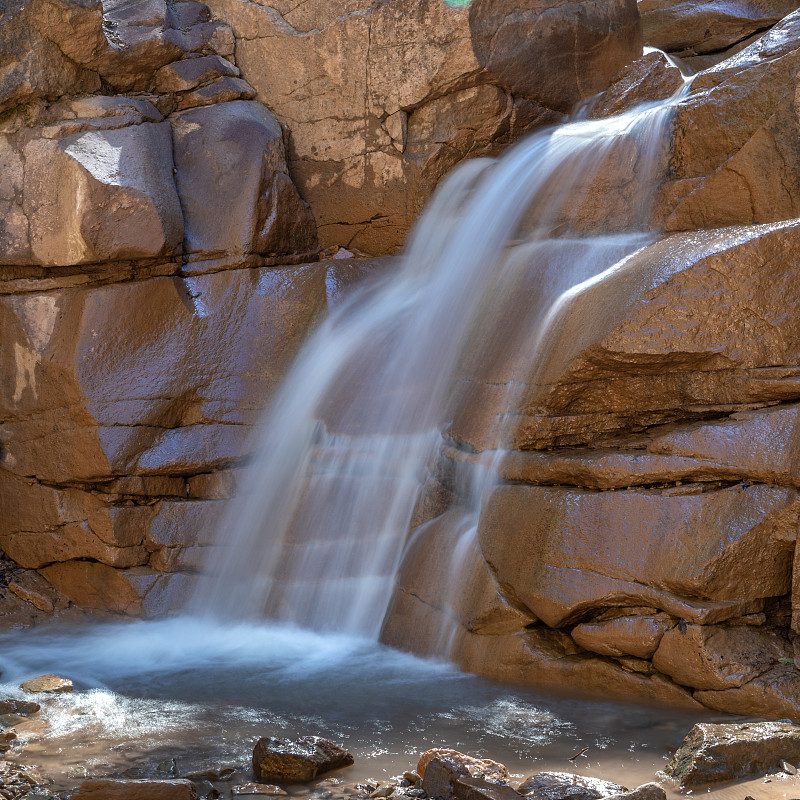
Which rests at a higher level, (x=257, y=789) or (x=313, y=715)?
(x=257, y=789)

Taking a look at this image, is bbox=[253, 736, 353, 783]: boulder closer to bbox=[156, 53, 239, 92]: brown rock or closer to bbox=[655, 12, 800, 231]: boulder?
bbox=[655, 12, 800, 231]: boulder

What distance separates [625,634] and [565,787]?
4.77 feet

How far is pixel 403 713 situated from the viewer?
4188 mm

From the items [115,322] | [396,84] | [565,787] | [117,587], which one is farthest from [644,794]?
[396,84]

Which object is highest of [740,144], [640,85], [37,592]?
[640,85]

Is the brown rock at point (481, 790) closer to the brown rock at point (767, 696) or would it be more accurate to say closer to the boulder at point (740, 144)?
the brown rock at point (767, 696)

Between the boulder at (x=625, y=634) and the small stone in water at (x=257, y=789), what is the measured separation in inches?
75.9

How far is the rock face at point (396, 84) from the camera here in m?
8.12

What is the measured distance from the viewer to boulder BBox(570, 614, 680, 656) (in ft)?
14.4

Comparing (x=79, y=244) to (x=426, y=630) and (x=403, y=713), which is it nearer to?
(x=426, y=630)

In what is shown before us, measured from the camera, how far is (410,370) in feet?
21.2

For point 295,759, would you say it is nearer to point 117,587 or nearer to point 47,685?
point 47,685

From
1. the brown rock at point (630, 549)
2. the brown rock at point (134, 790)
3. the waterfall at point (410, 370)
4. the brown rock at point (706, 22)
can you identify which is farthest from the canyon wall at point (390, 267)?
the brown rock at point (706, 22)

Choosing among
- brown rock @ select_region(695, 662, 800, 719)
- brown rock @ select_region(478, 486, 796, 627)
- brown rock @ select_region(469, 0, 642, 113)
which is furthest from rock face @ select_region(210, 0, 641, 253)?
brown rock @ select_region(695, 662, 800, 719)
